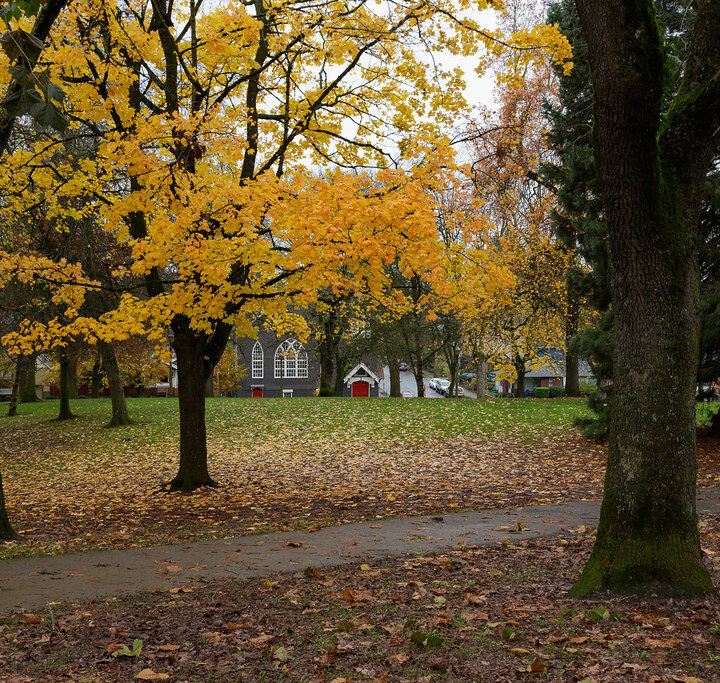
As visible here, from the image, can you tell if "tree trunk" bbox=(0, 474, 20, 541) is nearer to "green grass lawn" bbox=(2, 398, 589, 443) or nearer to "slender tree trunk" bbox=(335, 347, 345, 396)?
"green grass lawn" bbox=(2, 398, 589, 443)

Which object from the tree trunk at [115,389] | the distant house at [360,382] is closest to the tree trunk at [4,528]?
the tree trunk at [115,389]

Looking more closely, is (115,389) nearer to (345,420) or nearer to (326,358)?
(345,420)

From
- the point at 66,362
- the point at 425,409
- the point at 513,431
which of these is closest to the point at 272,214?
the point at 513,431

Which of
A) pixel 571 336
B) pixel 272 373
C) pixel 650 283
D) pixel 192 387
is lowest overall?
pixel 272 373

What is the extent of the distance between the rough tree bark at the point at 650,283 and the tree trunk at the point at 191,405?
27.1 feet

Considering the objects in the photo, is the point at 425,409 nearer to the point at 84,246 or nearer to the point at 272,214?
the point at 84,246

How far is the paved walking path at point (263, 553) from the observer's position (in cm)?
583

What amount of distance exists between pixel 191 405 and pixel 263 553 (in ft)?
16.8

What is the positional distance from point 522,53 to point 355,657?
916 centimetres

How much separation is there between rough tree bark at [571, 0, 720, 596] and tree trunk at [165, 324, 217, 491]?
827 cm

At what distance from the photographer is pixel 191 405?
11586 mm

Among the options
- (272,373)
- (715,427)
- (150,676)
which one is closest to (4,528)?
(150,676)

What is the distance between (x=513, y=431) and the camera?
18250mm

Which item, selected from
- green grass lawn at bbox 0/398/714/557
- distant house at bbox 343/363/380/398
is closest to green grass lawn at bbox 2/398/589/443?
green grass lawn at bbox 0/398/714/557
